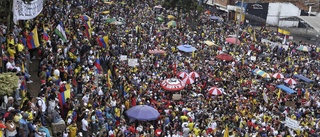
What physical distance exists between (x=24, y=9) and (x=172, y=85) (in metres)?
9.06

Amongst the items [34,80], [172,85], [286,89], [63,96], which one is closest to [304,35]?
[286,89]

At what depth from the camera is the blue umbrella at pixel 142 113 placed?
51.4 feet

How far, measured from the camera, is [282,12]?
2021 inches

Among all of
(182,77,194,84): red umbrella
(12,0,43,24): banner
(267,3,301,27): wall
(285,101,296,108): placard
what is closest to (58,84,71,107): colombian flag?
(12,0,43,24): banner

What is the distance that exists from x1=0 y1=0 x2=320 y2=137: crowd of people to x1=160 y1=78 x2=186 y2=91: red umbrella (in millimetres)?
523

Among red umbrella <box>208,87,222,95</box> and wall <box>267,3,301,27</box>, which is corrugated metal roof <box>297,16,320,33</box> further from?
red umbrella <box>208,87,222,95</box>

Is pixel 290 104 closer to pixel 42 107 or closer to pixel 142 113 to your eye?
pixel 142 113

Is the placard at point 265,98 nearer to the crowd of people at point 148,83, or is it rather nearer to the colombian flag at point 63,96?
the crowd of people at point 148,83

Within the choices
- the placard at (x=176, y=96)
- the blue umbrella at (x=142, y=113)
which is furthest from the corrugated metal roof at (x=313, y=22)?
the blue umbrella at (x=142, y=113)

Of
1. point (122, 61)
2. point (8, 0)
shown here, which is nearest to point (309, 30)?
point (122, 61)

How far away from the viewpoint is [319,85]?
26.8m

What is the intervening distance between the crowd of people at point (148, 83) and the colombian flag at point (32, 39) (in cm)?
26

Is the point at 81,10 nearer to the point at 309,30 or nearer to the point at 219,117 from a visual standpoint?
the point at 219,117

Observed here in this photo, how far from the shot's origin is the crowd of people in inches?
515
